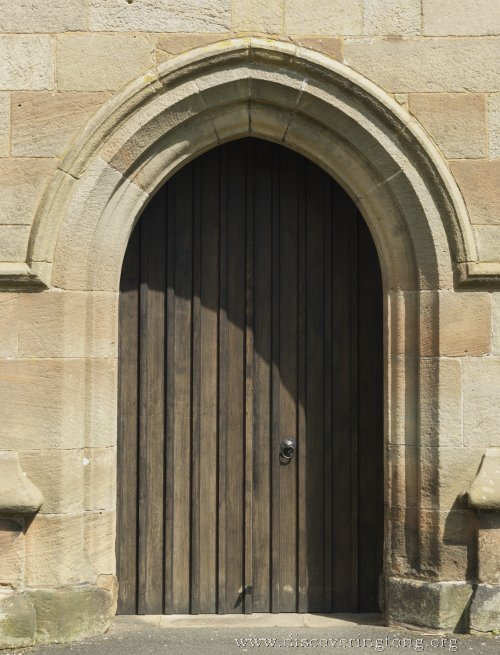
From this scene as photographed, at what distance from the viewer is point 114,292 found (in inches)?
159

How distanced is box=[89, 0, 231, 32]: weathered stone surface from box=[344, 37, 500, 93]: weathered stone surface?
67cm

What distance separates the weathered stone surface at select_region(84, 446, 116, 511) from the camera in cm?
398

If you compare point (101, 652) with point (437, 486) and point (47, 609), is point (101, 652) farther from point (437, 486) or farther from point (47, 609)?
point (437, 486)

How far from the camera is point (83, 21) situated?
3.93 metres

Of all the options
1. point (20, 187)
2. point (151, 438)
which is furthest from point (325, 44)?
point (151, 438)

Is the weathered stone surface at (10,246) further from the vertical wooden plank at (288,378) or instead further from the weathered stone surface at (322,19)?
the weathered stone surface at (322,19)

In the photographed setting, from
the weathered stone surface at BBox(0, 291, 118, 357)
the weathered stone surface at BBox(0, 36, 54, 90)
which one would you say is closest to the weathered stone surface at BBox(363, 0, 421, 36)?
the weathered stone surface at BBox(0, 36, 54, 90)

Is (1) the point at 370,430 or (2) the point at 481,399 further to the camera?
(1) the point at 370,430

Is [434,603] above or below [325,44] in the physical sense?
below

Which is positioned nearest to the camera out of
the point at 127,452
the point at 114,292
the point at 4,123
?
the point at 4,123

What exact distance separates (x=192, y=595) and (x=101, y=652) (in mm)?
708

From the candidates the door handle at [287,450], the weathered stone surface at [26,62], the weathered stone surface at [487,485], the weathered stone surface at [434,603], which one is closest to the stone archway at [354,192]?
the weathered stone surface at [434,603]

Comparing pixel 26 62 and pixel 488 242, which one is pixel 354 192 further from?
pixel 26 62

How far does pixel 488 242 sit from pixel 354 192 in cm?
73
